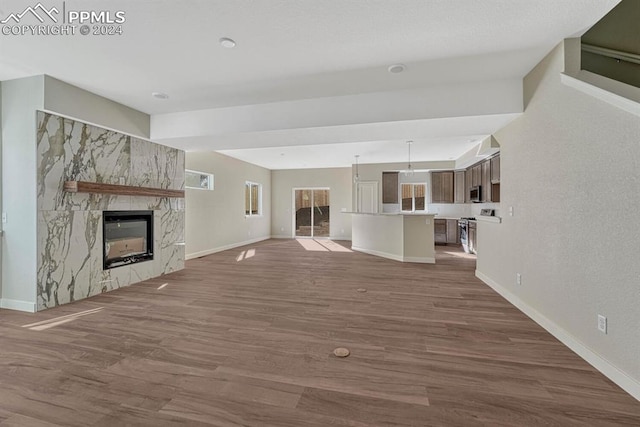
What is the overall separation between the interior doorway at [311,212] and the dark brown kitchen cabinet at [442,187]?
385cm

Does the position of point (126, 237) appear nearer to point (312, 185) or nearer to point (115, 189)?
point (115, 189)

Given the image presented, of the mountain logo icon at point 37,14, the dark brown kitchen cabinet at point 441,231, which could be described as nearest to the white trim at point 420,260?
the dark brown kitchen cabinet at point 441,231

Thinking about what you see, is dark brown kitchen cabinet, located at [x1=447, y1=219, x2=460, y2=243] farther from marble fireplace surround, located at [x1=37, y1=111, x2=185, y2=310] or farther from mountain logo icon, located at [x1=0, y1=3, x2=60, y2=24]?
mountain logo icon, located at [x1=0, y1=3, x2=60, y2=24]

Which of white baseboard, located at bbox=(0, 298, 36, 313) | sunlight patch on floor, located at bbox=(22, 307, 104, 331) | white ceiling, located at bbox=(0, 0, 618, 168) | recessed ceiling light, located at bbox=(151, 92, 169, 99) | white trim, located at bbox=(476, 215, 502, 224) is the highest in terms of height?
→ recessed ceiling light, located at bbox=(151, 92, 169, 99)

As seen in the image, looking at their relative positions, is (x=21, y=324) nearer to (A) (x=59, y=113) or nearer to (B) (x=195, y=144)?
(A) (x=59, y=113)

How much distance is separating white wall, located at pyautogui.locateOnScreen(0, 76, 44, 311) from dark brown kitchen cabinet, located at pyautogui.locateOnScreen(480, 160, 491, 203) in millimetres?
7352

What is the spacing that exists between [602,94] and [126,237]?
5936mm

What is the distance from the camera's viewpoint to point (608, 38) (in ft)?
9.14

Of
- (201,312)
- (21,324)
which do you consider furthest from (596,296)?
(21,324)

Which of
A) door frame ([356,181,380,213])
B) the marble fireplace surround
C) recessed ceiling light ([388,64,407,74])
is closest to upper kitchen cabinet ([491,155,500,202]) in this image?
recessed ceiling light ([388,64,407,74])

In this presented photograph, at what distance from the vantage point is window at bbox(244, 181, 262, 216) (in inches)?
374

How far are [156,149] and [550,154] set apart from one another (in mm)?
5648

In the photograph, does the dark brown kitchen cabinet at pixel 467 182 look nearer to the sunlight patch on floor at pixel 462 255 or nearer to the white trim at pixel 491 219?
the sunlight patch on floor at pixel 462 255

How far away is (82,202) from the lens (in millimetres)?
3764
